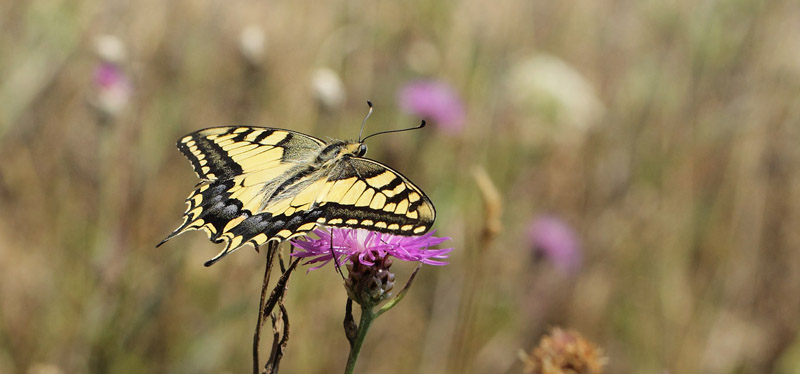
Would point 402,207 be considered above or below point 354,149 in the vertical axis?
below

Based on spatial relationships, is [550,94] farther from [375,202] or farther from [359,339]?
[359,339]

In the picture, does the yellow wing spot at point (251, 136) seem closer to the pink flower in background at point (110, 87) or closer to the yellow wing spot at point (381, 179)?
the yellow wing spot at point (381, 179)

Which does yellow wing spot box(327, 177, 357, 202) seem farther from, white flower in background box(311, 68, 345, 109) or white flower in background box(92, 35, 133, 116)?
white flower in background box(92, 35, 133, 116)

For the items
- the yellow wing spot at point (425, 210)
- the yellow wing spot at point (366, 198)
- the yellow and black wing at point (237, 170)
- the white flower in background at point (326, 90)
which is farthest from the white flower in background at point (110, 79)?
the yellow wing spot at point (425, 210)

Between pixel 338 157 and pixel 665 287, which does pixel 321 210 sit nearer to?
pixel 338 157

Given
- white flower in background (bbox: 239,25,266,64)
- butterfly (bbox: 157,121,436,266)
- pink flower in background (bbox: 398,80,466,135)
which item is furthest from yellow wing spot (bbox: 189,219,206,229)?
pink flower in background (bbox: 398,80,466,135)

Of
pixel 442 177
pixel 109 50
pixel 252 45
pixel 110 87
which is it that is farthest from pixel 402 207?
pixel 442 177
